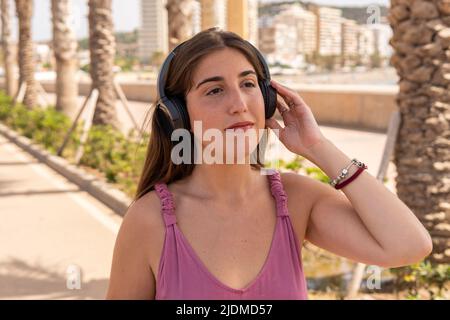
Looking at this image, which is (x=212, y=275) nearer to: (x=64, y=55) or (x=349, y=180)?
(x=349, y=180)

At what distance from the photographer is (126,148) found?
10.1 meters

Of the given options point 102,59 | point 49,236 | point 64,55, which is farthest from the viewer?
point 64,55

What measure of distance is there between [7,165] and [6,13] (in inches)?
554

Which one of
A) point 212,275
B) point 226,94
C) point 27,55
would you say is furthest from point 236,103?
point 27,55

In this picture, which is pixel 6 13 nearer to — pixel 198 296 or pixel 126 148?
pixel 126 148

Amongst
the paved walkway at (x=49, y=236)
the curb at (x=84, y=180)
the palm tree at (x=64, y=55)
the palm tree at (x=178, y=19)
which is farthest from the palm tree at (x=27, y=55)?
the palm tree at (x=178, y=19)

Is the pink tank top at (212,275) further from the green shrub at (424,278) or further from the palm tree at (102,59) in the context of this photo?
the palm tree at (102,59)

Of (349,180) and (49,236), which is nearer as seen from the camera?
(349,180)

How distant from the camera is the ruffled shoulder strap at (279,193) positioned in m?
1.91

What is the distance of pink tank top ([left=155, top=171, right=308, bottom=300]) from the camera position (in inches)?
69.1

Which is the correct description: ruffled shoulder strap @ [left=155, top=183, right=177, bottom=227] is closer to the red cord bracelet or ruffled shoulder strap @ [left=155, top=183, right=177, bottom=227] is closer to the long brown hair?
the long brown hair

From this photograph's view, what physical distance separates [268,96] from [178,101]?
288 mm

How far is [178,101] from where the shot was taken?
1.96 m

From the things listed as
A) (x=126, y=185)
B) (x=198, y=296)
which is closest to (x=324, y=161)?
(x=198, y=296)
